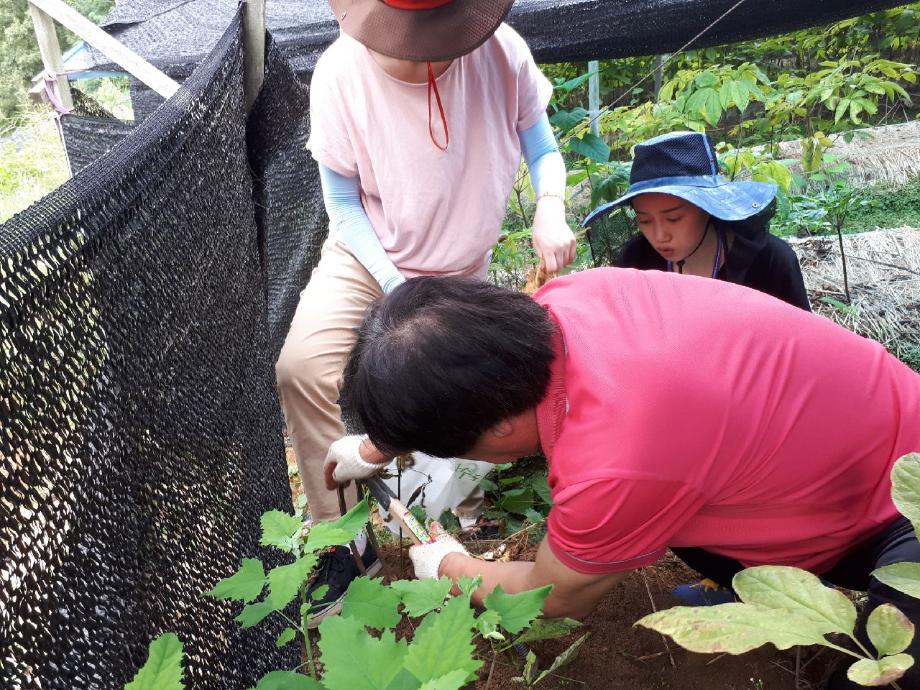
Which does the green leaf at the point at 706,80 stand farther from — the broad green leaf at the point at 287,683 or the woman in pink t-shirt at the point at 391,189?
the broad green leaf at the point at 287,683

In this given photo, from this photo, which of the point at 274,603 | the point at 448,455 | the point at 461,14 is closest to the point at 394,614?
the point at 274,603

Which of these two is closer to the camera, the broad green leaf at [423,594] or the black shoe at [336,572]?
the broad green leaf at [423,594]

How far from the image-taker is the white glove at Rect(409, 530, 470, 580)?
168cm

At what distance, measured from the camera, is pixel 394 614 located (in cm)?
118

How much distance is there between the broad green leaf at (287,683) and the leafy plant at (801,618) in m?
0.46

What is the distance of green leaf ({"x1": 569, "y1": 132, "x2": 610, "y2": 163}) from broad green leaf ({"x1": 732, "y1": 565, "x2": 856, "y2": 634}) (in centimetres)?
261

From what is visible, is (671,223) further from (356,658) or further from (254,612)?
(356,658)

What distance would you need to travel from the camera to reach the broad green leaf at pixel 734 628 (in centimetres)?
83

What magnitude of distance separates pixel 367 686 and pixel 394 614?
0.36 m

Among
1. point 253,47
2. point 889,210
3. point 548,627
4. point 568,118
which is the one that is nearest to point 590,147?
point 568,118

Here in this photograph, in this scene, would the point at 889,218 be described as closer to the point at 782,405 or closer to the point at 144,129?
the point at 782,405

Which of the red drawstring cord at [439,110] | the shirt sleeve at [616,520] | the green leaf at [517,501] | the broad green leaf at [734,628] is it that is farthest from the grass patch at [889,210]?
the broad green leaf at [734,628]

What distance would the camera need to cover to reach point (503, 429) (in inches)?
52.9

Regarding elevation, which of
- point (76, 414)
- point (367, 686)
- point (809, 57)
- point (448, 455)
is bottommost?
point (809, 57)
